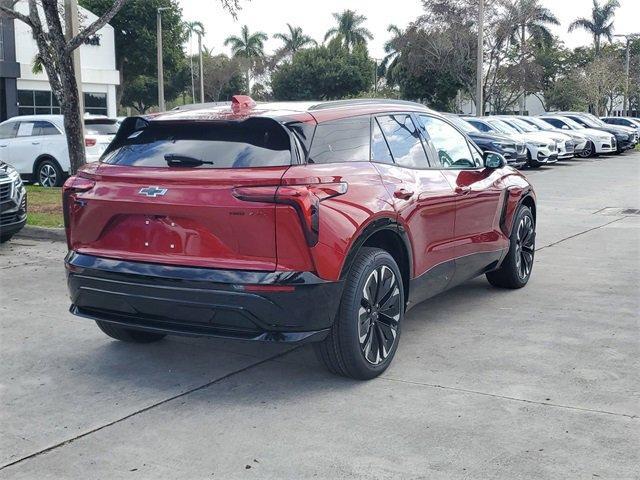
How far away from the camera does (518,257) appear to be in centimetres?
767

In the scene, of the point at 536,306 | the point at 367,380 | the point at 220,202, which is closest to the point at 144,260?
the point at 220,202

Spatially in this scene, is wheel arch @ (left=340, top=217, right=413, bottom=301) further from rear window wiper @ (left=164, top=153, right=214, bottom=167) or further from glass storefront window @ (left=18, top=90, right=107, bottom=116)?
glass storefront window @ (left=18, top=90, right=107, bottom=116)

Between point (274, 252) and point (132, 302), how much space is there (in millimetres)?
911

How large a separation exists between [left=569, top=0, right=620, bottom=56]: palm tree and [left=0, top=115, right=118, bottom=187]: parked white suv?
188 feet

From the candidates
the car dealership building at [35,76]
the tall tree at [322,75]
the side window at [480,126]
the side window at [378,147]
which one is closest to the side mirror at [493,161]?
the side window at [378,147]

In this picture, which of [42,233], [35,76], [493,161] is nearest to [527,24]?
[35,76]

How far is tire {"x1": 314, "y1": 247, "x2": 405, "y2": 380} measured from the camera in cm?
Answer: 498

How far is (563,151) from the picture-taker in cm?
2684

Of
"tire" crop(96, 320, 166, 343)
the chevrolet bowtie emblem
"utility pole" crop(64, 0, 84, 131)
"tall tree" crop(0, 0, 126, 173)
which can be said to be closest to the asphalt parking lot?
"tire" crop(96, 320, 166, 343)

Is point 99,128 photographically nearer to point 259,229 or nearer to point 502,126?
point 502,126

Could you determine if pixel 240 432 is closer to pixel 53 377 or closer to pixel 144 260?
pixel 144 260

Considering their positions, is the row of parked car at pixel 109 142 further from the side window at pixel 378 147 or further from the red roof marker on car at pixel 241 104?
the red roof marker on car at pixel 241 104

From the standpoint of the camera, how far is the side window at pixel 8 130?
1794 centimetres

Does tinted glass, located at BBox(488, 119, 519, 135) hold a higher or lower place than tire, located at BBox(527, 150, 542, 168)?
higher
